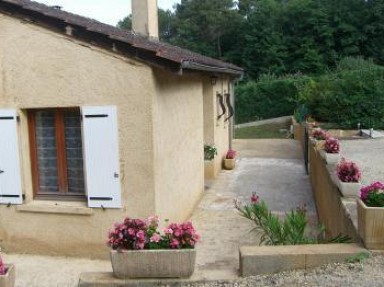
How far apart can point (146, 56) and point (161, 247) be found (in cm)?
306

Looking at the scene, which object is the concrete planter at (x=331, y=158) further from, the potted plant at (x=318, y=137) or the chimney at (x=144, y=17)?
the chimney at (x=144, y=17)

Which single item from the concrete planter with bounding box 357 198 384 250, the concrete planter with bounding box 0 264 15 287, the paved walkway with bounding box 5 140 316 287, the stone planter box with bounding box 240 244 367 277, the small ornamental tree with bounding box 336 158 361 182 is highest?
the small ornamental tree with bounding box 336 158 361 182

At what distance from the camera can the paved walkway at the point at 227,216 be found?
6.80 m

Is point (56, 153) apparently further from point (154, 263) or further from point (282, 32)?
point (282, 32)

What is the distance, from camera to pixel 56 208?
7.56m

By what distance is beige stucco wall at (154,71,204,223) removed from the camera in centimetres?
750

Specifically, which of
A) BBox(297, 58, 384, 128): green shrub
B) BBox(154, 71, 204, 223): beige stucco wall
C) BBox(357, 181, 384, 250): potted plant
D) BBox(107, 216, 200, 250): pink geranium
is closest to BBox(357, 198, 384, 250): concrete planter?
BBox(357, 181, 384, 250): potted plant

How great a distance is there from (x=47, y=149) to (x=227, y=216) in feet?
12.0

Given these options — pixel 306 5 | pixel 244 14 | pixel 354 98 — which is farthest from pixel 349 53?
pixel 354 98

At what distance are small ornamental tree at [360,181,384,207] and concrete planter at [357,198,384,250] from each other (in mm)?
69

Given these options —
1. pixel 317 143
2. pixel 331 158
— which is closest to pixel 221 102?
pixel 317 143

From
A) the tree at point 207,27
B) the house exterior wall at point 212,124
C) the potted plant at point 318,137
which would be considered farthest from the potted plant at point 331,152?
the tree at point 207,27

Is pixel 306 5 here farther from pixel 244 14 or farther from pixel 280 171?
pixel 280 171

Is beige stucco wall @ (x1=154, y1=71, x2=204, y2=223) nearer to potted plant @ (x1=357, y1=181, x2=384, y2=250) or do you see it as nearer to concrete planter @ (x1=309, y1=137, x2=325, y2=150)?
concrete planter @ (x1=309, y1=137, x2=325, y2=150)
